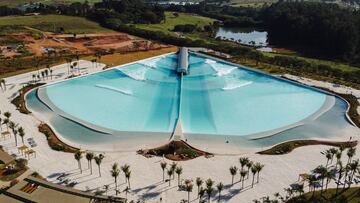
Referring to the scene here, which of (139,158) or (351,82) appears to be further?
(351,82)

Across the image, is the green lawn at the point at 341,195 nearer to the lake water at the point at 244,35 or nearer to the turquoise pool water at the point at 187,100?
the turquoise pool water at the point at 187,100

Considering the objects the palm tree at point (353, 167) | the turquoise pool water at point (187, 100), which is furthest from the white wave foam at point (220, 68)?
the palm tree at point (353, 167)

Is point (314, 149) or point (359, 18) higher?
point (359, 18)

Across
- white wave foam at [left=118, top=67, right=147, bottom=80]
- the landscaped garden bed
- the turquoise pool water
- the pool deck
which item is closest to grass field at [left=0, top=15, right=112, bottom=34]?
white wave foam at [left=118, top=67, right=147, bottom=80]

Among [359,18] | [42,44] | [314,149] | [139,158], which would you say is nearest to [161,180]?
[139,158]

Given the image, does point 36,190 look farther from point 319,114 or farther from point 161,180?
point 319,114

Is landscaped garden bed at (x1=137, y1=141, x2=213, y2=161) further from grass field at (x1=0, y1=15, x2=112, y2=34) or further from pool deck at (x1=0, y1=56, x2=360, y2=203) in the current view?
grass field at (x1=0, y1=15, x2=112, y2=34)
